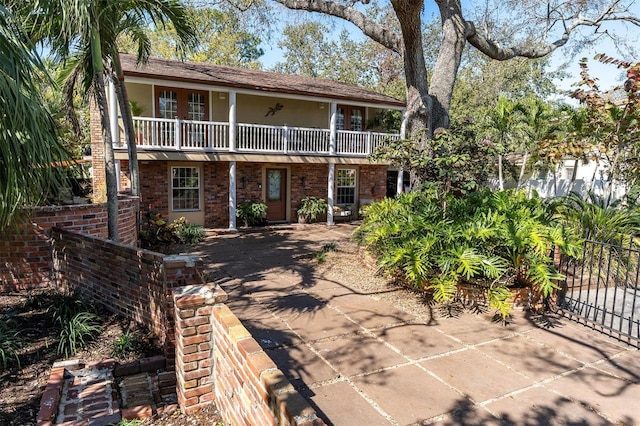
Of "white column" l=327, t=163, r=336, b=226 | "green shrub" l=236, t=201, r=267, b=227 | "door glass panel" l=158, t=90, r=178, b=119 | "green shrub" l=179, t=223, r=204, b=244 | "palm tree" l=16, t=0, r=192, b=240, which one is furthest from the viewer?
"white column" l=327, t=163, r=336, b=226

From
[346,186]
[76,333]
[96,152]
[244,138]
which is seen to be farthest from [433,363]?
[346,186]

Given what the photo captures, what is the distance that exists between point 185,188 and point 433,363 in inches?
443

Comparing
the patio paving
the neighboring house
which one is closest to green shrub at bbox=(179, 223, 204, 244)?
the patio paving

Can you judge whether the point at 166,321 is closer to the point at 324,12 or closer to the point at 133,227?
the point at 133,227

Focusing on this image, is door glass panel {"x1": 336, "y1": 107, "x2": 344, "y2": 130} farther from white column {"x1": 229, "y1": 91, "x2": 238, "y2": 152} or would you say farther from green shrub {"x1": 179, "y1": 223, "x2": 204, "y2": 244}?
green shrub {"x1": 179, "y1": 223, "x2": 204, "y2": 244}

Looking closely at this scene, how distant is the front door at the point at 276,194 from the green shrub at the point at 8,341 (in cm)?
1078

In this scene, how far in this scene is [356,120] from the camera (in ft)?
56.5

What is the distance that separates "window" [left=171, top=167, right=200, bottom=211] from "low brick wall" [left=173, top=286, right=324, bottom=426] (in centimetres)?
1071

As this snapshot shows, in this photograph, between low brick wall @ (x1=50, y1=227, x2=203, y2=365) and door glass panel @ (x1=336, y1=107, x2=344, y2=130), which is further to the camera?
door glass panel @ (x1=336, y1=107, x2=344, y2=130)

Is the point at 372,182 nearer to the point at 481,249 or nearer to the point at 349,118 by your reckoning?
the point at 349,118

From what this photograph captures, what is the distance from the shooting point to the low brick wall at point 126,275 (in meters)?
3.95

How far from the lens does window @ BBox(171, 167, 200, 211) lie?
13.2 m

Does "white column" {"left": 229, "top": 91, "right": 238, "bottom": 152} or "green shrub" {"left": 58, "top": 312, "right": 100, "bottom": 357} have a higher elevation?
"white column" {"left": 229, "top": 91, "right": 238, "bottom": 152}


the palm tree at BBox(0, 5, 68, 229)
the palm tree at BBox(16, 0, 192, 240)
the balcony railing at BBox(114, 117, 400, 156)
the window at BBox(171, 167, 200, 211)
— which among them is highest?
the palm tree at BBox(16, 0, 192, 240)
